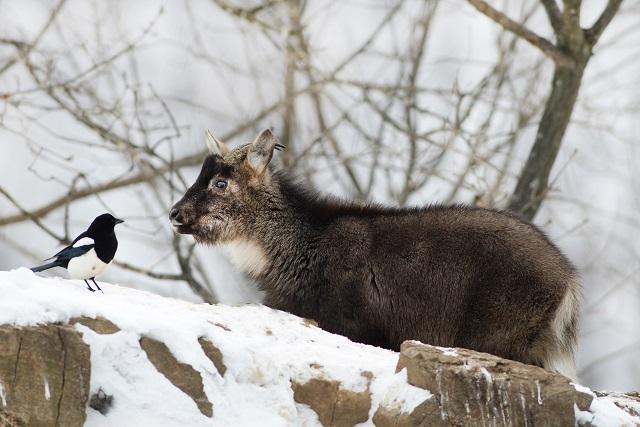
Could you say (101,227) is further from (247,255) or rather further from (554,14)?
(554,14)

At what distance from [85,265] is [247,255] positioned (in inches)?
94.1

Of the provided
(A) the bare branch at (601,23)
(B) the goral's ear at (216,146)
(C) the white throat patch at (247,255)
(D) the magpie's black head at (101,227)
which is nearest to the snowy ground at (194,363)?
(D) the magpie's black head at (101,227)

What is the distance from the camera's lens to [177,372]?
19.0 ft

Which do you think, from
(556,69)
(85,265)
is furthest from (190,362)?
(556,69)

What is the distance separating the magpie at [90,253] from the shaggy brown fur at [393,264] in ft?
6.28

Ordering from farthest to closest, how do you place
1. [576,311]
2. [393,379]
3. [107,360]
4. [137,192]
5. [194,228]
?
1. [137,192]
2. [194,228]
3. [576,311]
4. [393,379]
5. [107,360]

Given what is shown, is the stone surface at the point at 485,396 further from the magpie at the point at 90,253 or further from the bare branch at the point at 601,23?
the bare branch at the point at 601,23

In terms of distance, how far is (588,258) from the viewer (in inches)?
627

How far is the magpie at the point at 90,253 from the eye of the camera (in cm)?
647

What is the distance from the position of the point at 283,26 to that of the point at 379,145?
6.54ft

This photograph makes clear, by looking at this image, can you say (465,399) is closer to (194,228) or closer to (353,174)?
(194,228)

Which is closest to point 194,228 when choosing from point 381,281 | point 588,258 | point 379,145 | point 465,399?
point 381,281

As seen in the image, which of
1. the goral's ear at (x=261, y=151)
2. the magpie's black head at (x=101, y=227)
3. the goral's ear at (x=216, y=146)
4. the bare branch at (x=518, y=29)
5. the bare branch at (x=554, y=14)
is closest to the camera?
the magpie's black head at (x=101, y=227)

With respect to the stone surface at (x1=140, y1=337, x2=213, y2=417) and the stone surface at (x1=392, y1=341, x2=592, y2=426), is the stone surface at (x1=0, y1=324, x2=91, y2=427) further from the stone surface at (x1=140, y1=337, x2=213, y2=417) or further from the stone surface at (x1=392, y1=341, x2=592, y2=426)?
the stone surface at (x1=392, y1=341, x2=592, y2=426)
